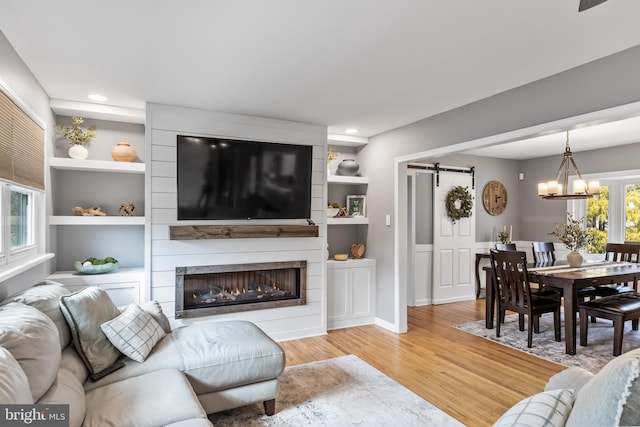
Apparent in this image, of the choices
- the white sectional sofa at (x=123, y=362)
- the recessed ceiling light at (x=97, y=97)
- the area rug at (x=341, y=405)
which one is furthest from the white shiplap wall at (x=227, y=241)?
the area rug at (x=341, y=405)

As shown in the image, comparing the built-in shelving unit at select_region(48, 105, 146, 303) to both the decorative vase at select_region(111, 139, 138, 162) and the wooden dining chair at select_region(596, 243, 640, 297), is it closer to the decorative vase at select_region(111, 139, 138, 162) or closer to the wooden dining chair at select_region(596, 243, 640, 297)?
the decorative vase at select_region(111, 139, 138, 162)

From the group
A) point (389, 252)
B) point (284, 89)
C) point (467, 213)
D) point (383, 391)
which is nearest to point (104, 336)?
point (383, 391)

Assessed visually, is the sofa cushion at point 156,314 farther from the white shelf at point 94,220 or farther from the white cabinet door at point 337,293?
the white cabinet door at point 337,293

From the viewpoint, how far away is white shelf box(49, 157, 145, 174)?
3351mm

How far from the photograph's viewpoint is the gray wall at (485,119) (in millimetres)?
2447

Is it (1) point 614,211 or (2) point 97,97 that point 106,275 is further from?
(1) point 614,211

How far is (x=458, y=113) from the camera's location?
3.61 meters

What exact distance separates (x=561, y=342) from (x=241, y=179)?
389cm

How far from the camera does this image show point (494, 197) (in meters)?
6.61

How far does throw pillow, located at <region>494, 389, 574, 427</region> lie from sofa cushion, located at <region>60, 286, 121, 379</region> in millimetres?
2029

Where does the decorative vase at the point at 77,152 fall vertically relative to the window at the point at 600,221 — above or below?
above

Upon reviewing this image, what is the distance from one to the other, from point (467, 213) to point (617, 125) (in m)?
2.29

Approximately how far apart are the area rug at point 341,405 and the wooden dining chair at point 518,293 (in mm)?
1871

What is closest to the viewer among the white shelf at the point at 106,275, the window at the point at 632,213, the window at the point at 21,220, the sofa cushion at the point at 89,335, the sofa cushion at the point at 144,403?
the sofa cushion at the point at 144,403
